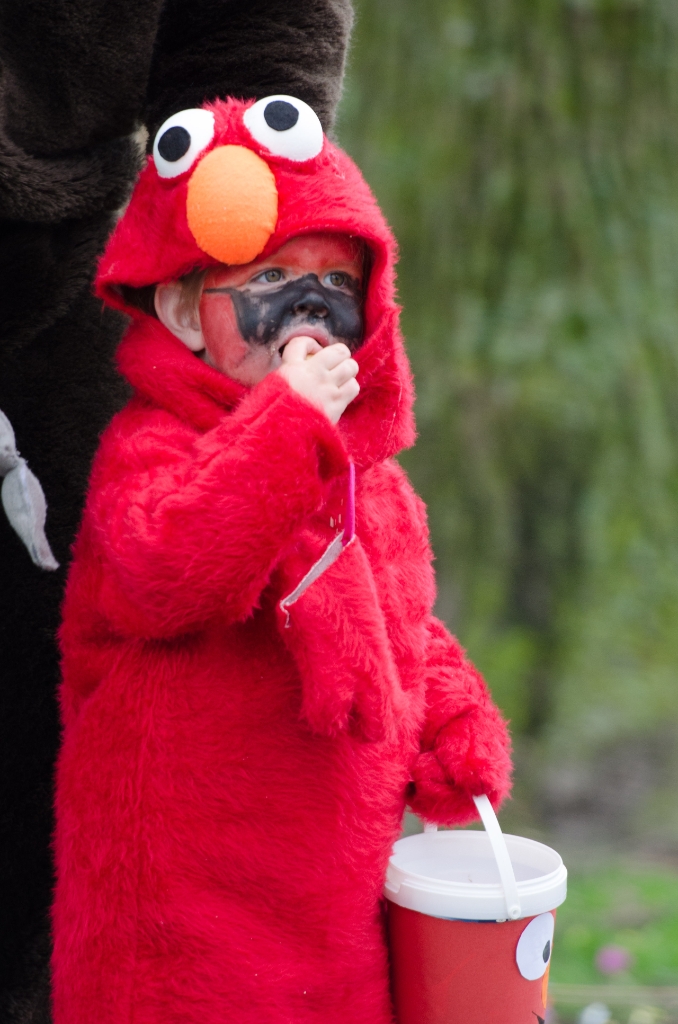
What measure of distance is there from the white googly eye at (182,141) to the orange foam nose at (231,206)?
Result: 28 millimetres

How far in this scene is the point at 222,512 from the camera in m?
1.18

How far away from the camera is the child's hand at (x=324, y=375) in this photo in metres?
1.24

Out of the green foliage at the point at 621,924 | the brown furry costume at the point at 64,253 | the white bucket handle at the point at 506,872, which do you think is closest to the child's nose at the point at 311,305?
the brown furry costume at the point at 64,253

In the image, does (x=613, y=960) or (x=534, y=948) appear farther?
(x=613, y=960)

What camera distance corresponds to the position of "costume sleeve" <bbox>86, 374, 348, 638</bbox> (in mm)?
1180

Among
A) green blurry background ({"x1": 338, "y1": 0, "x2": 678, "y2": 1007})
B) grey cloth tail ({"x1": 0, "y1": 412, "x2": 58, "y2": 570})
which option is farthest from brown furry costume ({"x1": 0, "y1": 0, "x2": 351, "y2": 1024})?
green blurry background ({"x1": 338, "y1": 0, "x2": 678, "y2": 1007})

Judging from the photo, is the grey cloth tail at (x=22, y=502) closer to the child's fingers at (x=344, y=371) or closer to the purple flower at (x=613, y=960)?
the child's fingers at (x=344, y=371)

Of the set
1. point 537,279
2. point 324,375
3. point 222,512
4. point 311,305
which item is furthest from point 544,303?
point 222,512

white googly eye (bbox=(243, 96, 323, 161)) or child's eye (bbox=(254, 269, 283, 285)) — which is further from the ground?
white googly eye (bbox=(243, 96, 323, 161))

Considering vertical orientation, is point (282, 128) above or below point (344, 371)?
above

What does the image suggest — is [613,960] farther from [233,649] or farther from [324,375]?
[324,375]

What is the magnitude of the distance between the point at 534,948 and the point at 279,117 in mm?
1057

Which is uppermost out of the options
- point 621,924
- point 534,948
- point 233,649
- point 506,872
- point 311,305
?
point 311,305

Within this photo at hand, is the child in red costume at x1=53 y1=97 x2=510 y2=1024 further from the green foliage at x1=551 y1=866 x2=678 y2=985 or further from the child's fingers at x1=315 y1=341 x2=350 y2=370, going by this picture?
the green foliage at x1=551 y1=866 x2=678 y2=985
